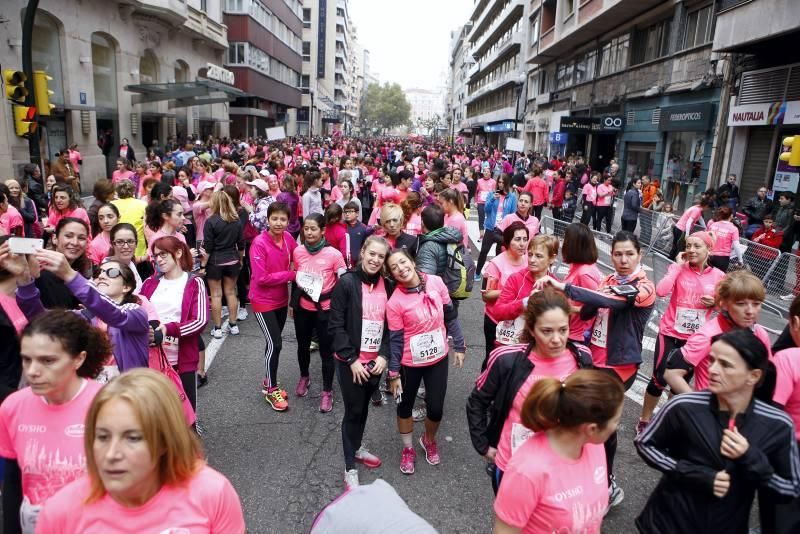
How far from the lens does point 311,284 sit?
5.22m

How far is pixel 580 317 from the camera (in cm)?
397

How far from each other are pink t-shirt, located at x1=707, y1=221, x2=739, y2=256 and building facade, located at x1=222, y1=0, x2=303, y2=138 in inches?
1068

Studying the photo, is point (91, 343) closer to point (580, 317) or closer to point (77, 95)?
point (580, 317)

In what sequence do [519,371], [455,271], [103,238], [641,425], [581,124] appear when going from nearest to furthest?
[519,371] < [641,425] < [455,271] < [103,238] < [581,124]

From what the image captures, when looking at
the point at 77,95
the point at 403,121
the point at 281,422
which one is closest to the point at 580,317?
the point at 281,422

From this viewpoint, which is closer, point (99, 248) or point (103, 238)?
point (99, 248)

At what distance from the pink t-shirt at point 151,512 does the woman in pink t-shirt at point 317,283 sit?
3267mm

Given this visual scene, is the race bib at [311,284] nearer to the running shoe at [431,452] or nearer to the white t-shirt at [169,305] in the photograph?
the white t-shirt at [169,305]

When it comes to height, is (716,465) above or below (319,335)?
above

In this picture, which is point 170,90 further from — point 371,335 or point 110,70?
point 371,335

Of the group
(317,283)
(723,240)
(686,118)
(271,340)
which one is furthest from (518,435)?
(686,118)

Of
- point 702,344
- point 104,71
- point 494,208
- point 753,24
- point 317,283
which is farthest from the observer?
point 104,71

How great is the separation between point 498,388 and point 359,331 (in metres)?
1.37

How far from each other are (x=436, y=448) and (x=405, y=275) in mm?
1518
